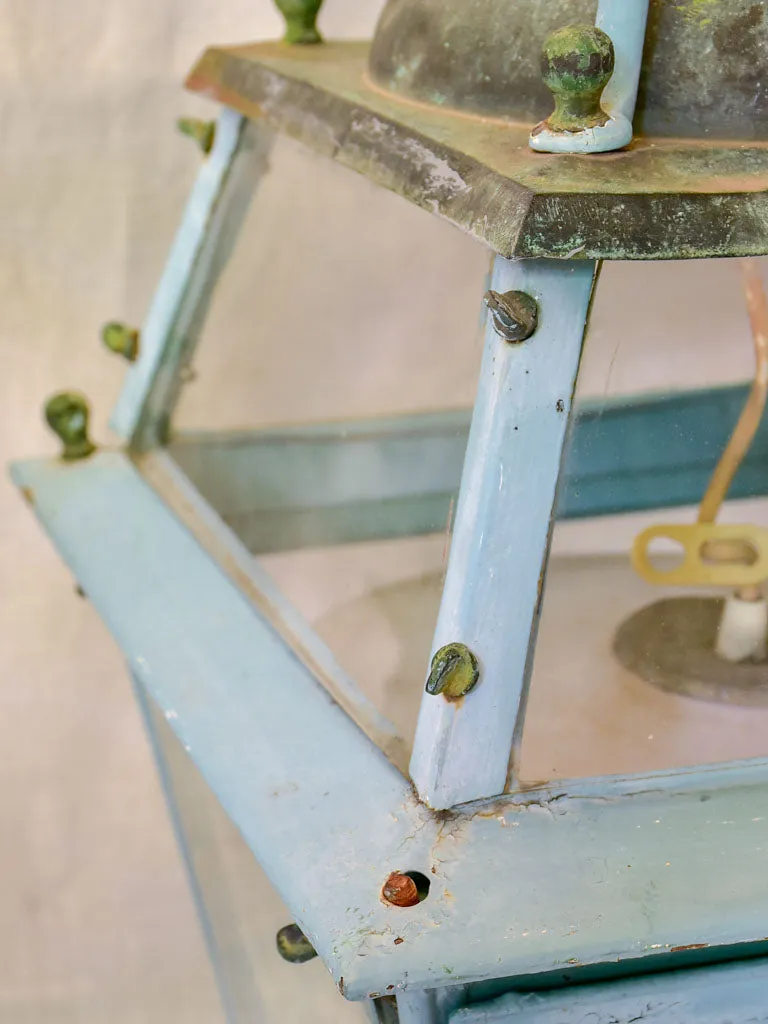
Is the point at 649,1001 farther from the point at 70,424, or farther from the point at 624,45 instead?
the point at 70,424

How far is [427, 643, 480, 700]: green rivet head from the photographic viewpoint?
563 millimetres

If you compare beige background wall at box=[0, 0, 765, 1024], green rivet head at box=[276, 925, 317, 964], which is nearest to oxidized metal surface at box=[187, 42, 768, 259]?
beige background wall at box=[0, 0, 765, 1024]

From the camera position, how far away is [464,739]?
58 cm

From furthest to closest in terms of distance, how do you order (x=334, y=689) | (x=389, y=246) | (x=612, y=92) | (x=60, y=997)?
(x=60, y=997), (x=389, y=246), (x=334, y=689), (x=612, y=92)

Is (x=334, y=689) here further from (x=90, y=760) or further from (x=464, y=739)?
(x=90, y=760)

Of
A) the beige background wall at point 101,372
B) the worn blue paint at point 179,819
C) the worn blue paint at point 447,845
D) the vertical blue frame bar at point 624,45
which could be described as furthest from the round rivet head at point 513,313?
the worn blue paint at point 179,819

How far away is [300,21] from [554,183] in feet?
1.54

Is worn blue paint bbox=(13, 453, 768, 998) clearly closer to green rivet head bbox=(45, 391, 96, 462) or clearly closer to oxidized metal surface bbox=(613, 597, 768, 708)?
oxidized metal surface bbox=(613, 597, 768, 708)

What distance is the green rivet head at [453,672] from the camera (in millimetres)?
563

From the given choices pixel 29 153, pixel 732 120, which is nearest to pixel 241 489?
pixel 732 120

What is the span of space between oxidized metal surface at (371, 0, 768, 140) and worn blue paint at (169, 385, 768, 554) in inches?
6.0

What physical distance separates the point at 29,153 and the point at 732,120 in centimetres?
109

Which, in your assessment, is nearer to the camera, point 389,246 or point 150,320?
point 389,246

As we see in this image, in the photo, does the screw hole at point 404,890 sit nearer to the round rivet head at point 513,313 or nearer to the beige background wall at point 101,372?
the round rivet head at point 513,313
